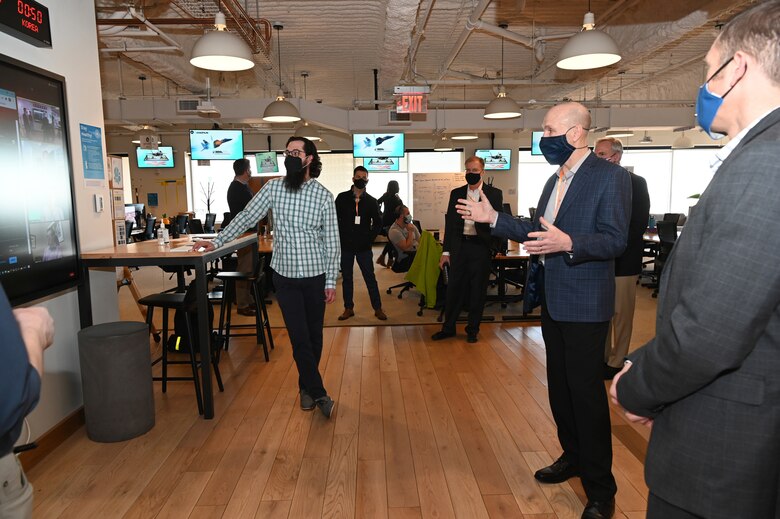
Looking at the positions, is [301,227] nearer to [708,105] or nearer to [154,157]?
[708,105]

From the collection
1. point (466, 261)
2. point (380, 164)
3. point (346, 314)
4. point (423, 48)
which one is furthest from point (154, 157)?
point (466, 261)

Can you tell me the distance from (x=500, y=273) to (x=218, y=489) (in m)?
4.64

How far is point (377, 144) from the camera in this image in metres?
11.0

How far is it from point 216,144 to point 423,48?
5.02 m

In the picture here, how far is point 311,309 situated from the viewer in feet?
10.9

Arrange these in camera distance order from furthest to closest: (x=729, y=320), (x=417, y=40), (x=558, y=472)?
(x=417, y=40) → (x=558, y=472) → (x=729, y=320)

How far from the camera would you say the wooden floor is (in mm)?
2363

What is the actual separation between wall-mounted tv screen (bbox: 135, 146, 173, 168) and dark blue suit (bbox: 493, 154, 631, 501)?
1364 centimetres

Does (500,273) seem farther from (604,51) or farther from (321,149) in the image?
(321,149)

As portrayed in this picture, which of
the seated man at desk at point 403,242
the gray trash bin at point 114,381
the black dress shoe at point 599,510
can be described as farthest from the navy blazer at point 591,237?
the seated man at desk at point 403,242

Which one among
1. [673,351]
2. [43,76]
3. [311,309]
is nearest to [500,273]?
[311,309]

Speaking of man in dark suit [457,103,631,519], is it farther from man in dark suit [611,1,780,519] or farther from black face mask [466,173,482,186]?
black face mask [466,173,482,186]

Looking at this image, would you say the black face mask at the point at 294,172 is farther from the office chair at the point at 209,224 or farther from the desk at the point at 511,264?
the office chair at the point at 209,224

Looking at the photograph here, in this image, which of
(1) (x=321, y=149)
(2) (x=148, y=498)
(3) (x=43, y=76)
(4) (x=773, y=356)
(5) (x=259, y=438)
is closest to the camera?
(4) (x=773, y=356)
